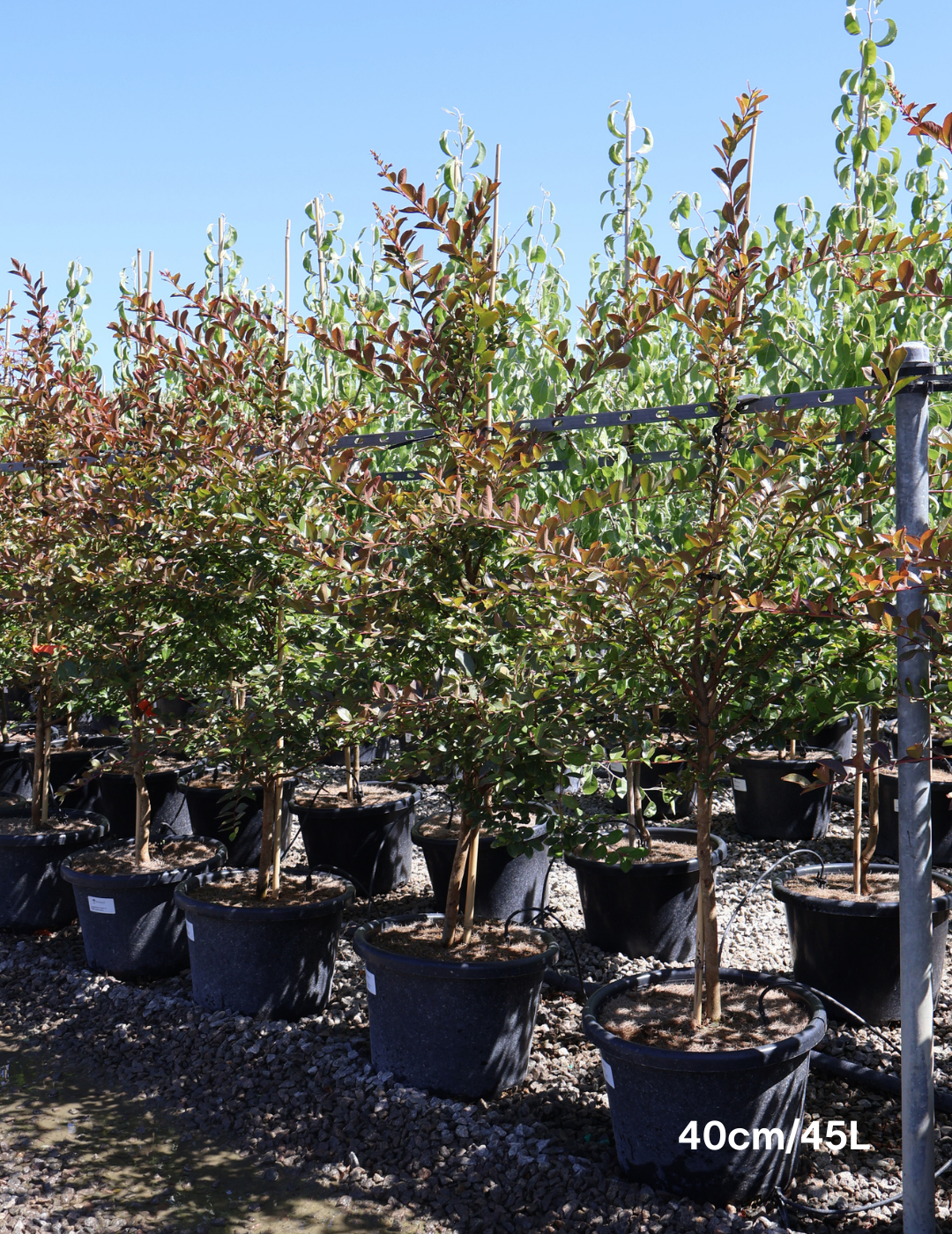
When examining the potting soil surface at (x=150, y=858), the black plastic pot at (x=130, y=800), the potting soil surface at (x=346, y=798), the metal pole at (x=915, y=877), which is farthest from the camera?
the black plastic pot at (x=130, y=800)

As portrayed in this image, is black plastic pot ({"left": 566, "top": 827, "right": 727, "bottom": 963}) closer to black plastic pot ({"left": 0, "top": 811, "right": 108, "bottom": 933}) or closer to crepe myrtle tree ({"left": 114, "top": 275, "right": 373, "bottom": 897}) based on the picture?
crepe myrtle tree ({"left": 114, "top": 275, "right": 373, "bottom": 897})

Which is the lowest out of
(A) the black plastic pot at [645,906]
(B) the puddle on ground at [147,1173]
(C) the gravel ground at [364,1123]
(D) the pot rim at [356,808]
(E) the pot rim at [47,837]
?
(B) the puddle on ground at [147,1173]

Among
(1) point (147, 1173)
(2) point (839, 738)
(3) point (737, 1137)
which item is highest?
(2) point (839, 738)

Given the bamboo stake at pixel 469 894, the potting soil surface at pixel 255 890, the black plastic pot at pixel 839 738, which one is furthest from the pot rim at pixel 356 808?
the black plastic pot at pixel 839 738

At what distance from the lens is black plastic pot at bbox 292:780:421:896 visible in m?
4.44

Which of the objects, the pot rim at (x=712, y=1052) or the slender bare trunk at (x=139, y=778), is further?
the slender bare trunk at (x=139, y=778)

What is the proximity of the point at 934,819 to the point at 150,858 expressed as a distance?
3.50 metres

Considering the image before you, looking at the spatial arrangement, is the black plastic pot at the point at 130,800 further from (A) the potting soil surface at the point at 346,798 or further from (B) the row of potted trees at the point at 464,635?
(B) the row of potted trees at the point at 464,635

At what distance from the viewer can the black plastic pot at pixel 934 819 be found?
466 centimetres

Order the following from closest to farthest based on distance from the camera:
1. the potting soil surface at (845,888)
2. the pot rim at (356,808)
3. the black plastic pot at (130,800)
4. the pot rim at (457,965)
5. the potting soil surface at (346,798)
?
the pot rim at (457,965) → the potting soil surface at (845,888) → the pot rim at (356,808) → the potting soil surface at (346,798) → the black plastic pot at (130,800)

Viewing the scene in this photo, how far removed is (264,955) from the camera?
10.2 ft

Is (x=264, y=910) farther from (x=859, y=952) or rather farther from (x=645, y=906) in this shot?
(x=859, y=952)

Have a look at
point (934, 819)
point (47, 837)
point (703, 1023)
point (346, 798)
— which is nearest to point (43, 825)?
point (47, 837)

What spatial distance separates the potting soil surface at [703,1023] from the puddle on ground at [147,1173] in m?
0.66
